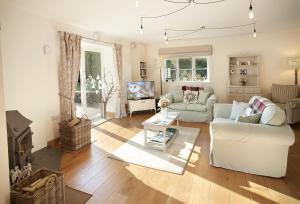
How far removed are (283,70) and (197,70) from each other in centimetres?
240

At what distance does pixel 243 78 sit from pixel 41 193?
596cm

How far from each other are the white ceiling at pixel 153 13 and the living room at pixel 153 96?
2cm

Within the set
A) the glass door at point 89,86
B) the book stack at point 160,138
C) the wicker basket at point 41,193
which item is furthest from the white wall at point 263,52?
the wicker basket at point 41,193

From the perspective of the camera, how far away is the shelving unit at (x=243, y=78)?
18.9 ft

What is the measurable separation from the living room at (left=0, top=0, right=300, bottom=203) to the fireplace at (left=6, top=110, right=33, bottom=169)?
76mm

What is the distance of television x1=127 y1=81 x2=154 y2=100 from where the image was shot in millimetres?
5961

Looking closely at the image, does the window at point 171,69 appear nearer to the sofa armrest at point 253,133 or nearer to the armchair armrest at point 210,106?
the armchair armrest at point 210,106

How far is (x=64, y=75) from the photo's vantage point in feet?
12.7

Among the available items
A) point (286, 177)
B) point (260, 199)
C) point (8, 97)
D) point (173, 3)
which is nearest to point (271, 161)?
point (286, 177)

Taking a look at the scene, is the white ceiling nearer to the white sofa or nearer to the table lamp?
the table lamp

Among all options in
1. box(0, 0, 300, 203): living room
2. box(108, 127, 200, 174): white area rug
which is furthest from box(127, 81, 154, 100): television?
box(108, 127, 200, 174): white area rug

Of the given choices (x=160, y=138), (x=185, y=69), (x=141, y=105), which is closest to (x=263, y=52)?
(x=185, y=69)

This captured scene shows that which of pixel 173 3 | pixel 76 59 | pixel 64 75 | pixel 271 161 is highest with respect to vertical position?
pixel 173 3

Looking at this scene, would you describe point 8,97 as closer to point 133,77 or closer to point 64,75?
point 64,75
